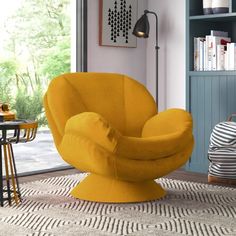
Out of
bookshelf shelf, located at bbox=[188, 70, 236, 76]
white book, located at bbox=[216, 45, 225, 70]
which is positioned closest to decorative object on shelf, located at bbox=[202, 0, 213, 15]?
white book, located at bbox=[216, 45, 225, 70]

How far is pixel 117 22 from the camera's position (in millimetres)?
5598

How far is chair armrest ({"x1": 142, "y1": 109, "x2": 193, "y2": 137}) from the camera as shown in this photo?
12.6ft

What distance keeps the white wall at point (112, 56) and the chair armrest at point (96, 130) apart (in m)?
1.86

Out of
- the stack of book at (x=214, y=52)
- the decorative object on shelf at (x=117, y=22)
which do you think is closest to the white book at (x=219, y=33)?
the stack of book at (x=214, y=52)

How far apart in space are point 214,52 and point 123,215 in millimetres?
2197

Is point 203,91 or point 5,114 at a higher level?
point 203,91

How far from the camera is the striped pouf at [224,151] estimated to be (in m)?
4.36

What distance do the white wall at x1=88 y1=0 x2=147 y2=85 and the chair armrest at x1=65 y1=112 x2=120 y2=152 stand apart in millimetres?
1862

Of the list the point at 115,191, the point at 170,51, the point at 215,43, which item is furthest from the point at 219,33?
the point at 115,191

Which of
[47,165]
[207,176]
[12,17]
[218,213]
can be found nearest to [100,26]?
[12,17]

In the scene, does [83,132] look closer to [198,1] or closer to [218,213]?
[218,213]

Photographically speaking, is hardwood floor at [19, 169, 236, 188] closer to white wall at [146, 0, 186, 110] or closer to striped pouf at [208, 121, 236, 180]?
striped pouf at [208, 121, 236, 180]

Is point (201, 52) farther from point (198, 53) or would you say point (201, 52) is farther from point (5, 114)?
point (5, 114)

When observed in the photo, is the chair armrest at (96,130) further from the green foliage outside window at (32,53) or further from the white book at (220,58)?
the white book at (220,58)
